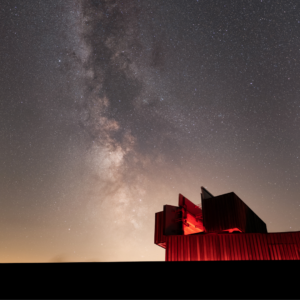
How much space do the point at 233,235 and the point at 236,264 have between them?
8.26 m

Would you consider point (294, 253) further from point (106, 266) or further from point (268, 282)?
point (106, 266)

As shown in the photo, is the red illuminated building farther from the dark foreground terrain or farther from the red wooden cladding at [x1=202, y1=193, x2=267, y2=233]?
the dark foreground terrain

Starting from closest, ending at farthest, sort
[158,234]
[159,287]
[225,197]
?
[159,287] → [225,197] → [158,234]

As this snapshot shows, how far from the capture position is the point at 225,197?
1633 centimetres

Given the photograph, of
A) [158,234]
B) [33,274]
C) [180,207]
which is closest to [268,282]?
[33,274]

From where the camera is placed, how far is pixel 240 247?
14.4 m

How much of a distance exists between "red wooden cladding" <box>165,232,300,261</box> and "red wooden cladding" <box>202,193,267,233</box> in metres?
0.73

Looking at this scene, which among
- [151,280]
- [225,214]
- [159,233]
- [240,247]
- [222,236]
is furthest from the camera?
[159,233]

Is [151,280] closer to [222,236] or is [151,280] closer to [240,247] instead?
[222,236]

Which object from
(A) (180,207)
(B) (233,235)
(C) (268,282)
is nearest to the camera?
(C) (268,282)

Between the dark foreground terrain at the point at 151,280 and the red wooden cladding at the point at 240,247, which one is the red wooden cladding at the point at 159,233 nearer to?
the red wooden cladding at the point at 240,247

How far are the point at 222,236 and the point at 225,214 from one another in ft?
5.11

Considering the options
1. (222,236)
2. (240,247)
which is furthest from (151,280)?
(240,247)

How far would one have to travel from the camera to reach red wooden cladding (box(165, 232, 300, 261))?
45.6 ft
